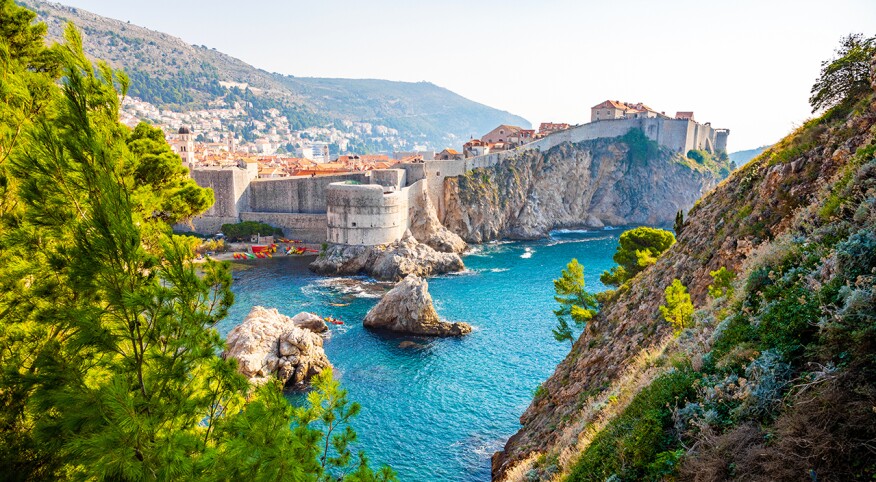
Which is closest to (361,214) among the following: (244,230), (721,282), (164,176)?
(244,230)

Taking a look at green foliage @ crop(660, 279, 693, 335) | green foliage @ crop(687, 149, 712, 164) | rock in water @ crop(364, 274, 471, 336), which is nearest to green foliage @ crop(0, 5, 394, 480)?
green foliage @ crop(660, 279, 693, 335)

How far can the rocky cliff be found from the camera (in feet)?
11.5

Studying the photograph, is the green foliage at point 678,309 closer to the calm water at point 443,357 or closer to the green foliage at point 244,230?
the calm water at point 443,357

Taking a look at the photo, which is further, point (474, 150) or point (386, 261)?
point (474, 150)

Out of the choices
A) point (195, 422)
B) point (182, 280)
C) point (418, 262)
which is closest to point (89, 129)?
point (182, 280)

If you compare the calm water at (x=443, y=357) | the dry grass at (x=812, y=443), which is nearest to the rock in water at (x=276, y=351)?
the calm water at (x=443, y=357)

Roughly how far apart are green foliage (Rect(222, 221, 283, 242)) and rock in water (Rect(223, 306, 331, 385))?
21764 mm

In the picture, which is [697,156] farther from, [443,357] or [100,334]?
[100,334]

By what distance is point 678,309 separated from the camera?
7801 mm

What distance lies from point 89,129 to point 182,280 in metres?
1.37

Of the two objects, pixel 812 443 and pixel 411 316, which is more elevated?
pixel 812 443

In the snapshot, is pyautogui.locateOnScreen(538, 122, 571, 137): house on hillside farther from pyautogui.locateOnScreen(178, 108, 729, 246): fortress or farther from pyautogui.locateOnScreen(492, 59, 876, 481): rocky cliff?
pyautogui.locateOnScreen(492, 59, 876, 481): rocky cliff

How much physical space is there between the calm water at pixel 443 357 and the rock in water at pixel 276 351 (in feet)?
3.84

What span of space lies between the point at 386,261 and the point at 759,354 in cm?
2953
